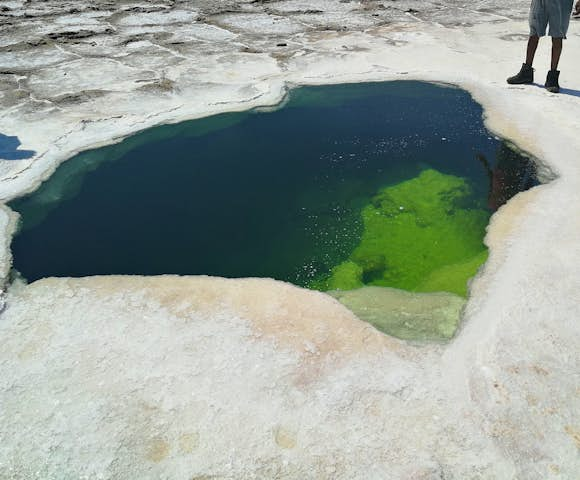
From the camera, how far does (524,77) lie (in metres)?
4.88

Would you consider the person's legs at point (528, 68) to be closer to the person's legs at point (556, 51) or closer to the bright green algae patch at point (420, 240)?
the person's legs at point (556, 51)

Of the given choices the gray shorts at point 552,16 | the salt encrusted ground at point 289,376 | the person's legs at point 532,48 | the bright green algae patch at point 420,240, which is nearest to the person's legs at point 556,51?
the gray shorts at point 552,16

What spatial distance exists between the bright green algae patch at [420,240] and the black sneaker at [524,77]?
→ 1.71 metres

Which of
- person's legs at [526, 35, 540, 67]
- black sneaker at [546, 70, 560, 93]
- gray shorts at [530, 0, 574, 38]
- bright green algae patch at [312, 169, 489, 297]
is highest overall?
gray shorts at [530, 0, 574, 38]

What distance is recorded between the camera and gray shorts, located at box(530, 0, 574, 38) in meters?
4.52

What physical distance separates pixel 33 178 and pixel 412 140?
3036 millimetres

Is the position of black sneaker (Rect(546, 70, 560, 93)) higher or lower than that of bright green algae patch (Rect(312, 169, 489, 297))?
higher

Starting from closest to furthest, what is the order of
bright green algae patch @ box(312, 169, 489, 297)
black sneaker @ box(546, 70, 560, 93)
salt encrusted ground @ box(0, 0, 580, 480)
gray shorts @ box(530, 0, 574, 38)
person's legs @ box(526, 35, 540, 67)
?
salt encrusted ground @ box(0, 0, 580, 480)
bright green algae patch @ box(312, 169, 489, 297)
gray shorts @ box(530, 0, 574, 38)
black sneaker @ box(546, 70, 560, 93)
person's legs @ box(526, 35, 540, 67)

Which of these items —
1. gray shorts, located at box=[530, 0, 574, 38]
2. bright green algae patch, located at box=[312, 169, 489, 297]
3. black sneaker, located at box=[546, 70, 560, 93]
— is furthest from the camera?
black sneaker, located at box=[546, 70, 560, 93]

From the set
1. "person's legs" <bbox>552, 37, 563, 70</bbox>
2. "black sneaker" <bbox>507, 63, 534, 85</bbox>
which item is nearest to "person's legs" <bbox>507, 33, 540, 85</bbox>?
"black sneaker" <bbox>507, 63, 534, 85</bbox>

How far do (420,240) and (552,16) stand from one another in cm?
283

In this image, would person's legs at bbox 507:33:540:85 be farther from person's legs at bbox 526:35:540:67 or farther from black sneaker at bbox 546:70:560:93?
black sneaker at bbox 546:70:560:93

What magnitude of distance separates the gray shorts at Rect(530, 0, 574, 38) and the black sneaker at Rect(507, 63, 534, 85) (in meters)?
0.31

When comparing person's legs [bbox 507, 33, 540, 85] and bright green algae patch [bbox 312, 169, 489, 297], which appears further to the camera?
person's legs [bbox 507, 33, 540, 85]
